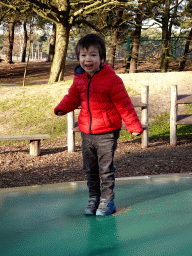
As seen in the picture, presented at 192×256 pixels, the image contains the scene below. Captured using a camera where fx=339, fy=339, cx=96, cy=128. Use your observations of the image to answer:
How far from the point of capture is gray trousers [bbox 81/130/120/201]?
8.29ft

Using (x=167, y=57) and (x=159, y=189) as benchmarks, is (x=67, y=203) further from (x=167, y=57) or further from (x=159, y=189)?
(x=167, y=57)

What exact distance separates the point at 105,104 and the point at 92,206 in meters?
0.83

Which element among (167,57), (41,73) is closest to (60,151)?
(167,57)

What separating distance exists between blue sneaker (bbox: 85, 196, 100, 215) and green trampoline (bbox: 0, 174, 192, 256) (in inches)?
2.2

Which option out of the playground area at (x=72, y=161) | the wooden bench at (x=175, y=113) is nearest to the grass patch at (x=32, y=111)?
the playground area at (x=72, y=161)

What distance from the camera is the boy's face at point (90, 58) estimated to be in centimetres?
243

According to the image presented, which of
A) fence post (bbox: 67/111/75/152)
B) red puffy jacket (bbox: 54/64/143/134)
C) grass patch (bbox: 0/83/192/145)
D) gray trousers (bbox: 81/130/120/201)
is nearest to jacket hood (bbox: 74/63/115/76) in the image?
red puffy jacket (bbox: 54/64/143/134)

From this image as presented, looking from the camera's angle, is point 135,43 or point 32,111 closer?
point 32,111

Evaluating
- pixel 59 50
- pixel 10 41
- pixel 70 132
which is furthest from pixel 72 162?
pixel 10 41

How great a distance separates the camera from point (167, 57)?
14555 mm

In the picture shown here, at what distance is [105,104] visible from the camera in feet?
8.28

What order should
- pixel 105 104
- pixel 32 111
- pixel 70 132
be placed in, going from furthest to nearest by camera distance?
1. pixel 32 111
2. pixel 70 132
3. pixel 105 104

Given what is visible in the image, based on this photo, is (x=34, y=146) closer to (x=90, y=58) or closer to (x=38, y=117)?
(x=38, y=117)

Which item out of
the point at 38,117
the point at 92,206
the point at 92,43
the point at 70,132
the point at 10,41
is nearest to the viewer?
the point at 92,43
